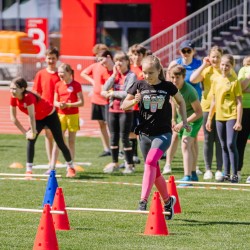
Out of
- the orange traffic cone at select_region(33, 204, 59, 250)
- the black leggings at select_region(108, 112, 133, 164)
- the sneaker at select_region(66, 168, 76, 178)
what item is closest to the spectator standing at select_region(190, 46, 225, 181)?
the black leggings at select_region(108, 112, 133, 164)

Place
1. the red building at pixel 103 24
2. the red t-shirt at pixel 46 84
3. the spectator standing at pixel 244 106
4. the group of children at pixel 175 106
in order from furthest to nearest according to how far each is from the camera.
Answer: the red building at pixel 103 24 → the red t-shirt at pixel 46 84 → the spectator standing at pixel 244 106 → the group of children at pixel 175 106

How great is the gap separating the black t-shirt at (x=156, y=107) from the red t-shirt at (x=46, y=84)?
15.8ft

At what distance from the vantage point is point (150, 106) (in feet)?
38.8

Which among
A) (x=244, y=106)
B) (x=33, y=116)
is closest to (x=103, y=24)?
(x=244, y=106)

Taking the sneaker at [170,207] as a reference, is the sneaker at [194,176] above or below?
below

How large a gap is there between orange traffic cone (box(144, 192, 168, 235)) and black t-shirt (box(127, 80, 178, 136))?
148 centimetres

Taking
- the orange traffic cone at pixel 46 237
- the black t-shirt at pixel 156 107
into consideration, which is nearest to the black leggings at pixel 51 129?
the black t-shirt at pixel 156 107

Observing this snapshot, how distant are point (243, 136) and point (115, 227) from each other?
5175 mm

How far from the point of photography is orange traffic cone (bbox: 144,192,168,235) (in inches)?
412

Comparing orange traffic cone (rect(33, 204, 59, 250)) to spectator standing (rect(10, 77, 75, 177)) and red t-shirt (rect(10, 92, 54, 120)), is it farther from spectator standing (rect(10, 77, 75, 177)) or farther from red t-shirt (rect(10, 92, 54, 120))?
red t-shirt (rect(10, 92, 54, 120))

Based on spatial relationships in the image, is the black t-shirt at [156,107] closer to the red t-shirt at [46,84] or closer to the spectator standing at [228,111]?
the spectator standing at [228,111]

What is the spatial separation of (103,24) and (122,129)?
2636cm

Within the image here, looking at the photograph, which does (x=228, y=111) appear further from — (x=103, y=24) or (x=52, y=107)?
(x=103, y=24)

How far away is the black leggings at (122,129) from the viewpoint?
54.0 ft
